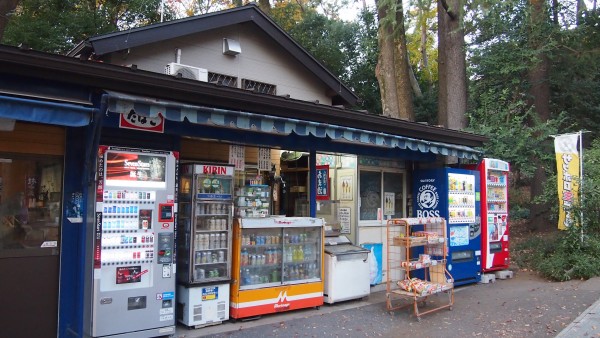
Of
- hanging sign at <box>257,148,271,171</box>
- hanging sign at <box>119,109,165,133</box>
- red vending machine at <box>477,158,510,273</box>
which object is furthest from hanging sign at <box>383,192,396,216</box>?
hanging sign at <box>119,109,165,133</box>

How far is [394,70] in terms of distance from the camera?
14000mm

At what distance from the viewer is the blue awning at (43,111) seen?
422 cm

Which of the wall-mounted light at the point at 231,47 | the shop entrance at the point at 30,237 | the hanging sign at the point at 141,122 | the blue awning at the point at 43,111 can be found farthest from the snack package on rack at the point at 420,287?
the wall-mounted light at the point at 231,47

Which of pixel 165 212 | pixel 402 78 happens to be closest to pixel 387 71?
pixel 402 78

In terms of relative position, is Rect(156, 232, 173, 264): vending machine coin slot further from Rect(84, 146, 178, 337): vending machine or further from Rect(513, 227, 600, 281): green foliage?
Rect(513, 227, 600, 281): green foliage

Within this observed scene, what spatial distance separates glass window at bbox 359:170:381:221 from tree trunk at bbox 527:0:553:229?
23.8ft

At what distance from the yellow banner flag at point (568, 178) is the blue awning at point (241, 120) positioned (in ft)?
12.2

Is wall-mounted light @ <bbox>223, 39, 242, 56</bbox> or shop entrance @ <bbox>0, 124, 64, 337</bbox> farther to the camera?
wall-mounted light @ <bbox>223, 39, 242, 56</bbox>

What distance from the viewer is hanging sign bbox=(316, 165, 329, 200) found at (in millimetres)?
8789

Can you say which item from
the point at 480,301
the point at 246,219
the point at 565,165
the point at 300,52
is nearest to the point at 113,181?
the point at 246,219

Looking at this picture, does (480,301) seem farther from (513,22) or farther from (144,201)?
(513,22)

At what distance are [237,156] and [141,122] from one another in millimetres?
1737

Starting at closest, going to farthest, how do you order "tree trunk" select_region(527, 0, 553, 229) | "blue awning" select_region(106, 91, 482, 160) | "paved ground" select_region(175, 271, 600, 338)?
"blue awning" select_region(106, 91, 482, 160) → "paved ground" select_region(175, 271, 600, 338) → "tree trunk" select_region(527, 0, 553, 229)

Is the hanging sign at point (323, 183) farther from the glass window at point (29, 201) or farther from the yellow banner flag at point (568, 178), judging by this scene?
the yellow banner flag at point (568, 178)
